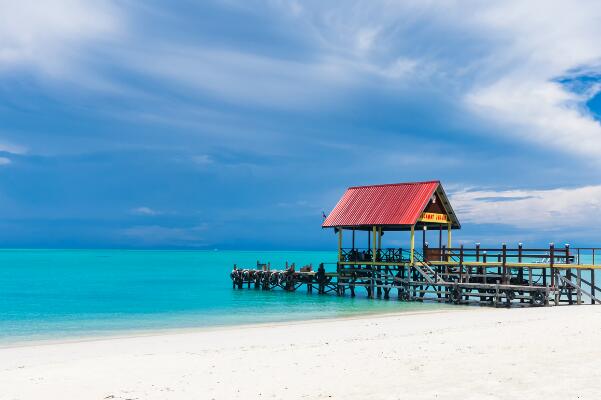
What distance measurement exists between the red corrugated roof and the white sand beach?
1712 cm

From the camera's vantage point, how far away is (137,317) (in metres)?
32.8

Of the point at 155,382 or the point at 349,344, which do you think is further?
the point at 349,344

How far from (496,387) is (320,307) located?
25.3 m

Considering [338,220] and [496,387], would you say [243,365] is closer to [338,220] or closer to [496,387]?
[496,387]

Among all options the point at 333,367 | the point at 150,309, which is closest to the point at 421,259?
the point at 150,309

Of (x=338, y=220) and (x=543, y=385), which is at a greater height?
(x=338, y=220)

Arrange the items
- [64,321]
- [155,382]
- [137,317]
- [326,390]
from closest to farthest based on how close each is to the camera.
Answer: [326,390] < [155,382] < [64,321] < [137,317]

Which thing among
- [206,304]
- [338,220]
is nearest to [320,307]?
[338,220]

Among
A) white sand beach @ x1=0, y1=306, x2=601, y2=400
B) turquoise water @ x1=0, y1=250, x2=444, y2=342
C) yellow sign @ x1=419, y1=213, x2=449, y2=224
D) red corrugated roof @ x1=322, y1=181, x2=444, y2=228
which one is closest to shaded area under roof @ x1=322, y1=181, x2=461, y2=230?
red corrugated roof @ x1=322, y1=181, x2=444, y2=228

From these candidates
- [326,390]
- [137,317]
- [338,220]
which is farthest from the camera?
[338,220]

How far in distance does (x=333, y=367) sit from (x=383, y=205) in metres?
26.4

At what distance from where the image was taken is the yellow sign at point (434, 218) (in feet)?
123

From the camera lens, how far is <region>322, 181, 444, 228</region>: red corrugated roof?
36.6 meters

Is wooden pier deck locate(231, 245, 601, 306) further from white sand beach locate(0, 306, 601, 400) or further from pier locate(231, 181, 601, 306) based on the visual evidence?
white sand beach locate(0, 306, 601, 400)
